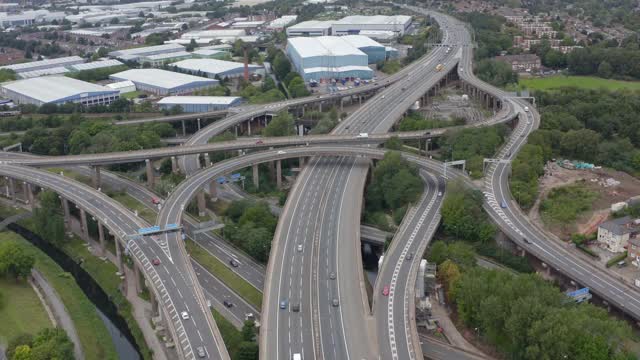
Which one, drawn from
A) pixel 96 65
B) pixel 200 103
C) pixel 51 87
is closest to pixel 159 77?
pixel 51 87

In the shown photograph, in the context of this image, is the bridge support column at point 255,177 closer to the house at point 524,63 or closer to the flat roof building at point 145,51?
the house at point 524,63

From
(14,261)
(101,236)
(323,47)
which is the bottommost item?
(101,236)

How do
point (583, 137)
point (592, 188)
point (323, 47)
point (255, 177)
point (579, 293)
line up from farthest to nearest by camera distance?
point (323, 47)
point (583, 137)
point (255, 177)
point (592, 188)
point (579, 293)

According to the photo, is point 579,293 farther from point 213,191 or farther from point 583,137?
point 213,191

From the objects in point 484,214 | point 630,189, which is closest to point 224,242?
point 484,214

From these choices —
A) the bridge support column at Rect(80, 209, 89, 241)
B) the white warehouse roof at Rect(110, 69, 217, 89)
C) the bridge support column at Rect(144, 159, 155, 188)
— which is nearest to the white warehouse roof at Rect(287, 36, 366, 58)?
the white warehouse roof at Rect(110, 69, 217, 89)

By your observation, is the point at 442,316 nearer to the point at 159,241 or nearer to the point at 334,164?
the point at 159,241

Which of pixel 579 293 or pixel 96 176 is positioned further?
pixel 96 176
